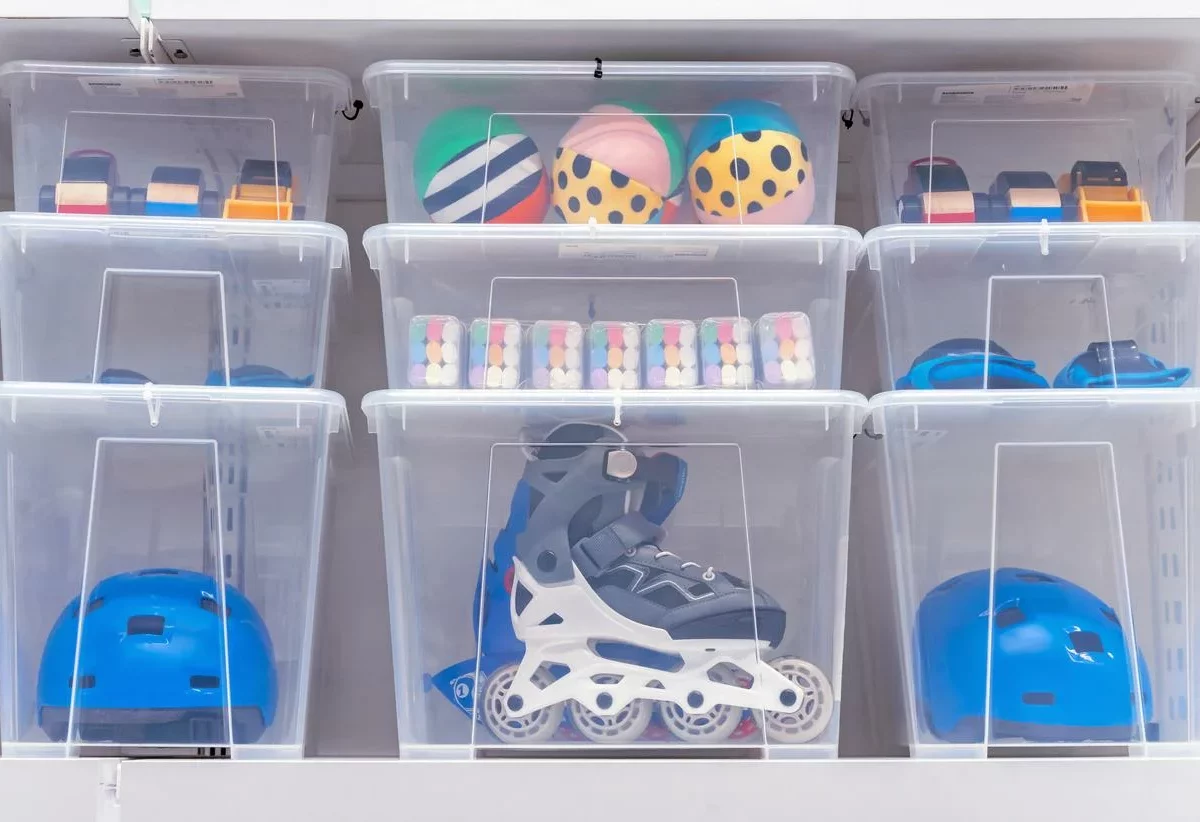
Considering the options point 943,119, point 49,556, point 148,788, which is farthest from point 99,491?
point 943,119

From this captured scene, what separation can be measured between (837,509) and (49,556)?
62 centimetres

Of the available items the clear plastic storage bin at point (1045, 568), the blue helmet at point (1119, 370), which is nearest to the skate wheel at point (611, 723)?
the clear plastic storage bin at point (1045, 568)

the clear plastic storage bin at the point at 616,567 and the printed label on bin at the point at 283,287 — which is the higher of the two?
the printed label on bin at the point at 283,287

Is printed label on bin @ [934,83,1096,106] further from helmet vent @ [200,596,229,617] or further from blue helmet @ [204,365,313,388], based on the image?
helmet vent @ [200,596,229,617]

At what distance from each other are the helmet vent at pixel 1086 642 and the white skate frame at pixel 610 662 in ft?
0.67

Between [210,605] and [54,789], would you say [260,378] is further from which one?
[54,789]

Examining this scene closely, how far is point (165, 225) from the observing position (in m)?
0.94

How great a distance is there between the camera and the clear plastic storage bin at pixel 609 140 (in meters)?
0.96

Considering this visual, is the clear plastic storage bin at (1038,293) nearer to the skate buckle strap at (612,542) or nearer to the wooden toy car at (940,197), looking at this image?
the wooden toy car at (940,197)

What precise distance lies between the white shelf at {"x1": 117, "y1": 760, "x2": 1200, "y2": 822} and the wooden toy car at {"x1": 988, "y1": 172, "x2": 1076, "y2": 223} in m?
0.43

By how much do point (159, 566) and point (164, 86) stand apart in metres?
0.40

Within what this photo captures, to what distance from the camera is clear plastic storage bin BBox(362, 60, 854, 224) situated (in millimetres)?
962

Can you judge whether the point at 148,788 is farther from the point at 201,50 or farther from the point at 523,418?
the point at 201,50

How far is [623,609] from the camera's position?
2.96ft
